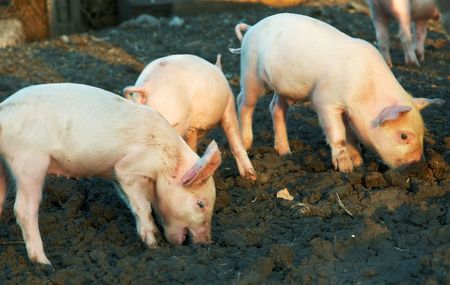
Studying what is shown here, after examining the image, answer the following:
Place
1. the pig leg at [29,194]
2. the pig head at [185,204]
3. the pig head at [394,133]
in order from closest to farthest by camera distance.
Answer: the pig leg at [29,194]
the pig head at [185,204]
the pig head at [394,133]

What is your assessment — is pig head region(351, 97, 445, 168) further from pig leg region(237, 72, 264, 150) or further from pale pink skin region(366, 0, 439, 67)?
pale pink skin region(366, 0, 439, 67)

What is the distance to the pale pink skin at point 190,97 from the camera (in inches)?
276

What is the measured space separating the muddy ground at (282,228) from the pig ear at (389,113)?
384mm

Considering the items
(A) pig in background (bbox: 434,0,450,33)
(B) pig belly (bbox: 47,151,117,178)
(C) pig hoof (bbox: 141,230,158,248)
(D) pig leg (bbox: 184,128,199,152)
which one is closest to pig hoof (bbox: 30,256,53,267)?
Result: (B) pig belly (bbox: 47,151,117,178)

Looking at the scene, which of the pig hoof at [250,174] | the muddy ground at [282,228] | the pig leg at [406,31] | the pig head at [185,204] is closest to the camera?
the muddy ground at [282,228]

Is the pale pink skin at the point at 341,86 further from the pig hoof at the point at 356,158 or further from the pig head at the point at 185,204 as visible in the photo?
the pig head at the point at 185,204

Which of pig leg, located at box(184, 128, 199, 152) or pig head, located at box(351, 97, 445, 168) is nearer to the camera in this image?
pig head, located at box(351, 97, 445, 168)

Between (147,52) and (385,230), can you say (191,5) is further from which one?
(385,230)

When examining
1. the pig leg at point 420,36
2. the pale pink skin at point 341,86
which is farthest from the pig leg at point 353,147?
the pig leg at point 420,36

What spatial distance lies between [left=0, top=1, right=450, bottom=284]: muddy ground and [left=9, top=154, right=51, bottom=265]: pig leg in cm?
13

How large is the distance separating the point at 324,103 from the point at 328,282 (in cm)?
266

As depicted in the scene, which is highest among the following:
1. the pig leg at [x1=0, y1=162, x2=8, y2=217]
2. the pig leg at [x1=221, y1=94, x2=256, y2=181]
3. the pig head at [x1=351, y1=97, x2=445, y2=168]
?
the pig leg at [x1=0, y1=162, x2=8, y2=217]

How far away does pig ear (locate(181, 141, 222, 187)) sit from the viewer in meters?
5.81

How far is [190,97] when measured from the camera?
727 cm
